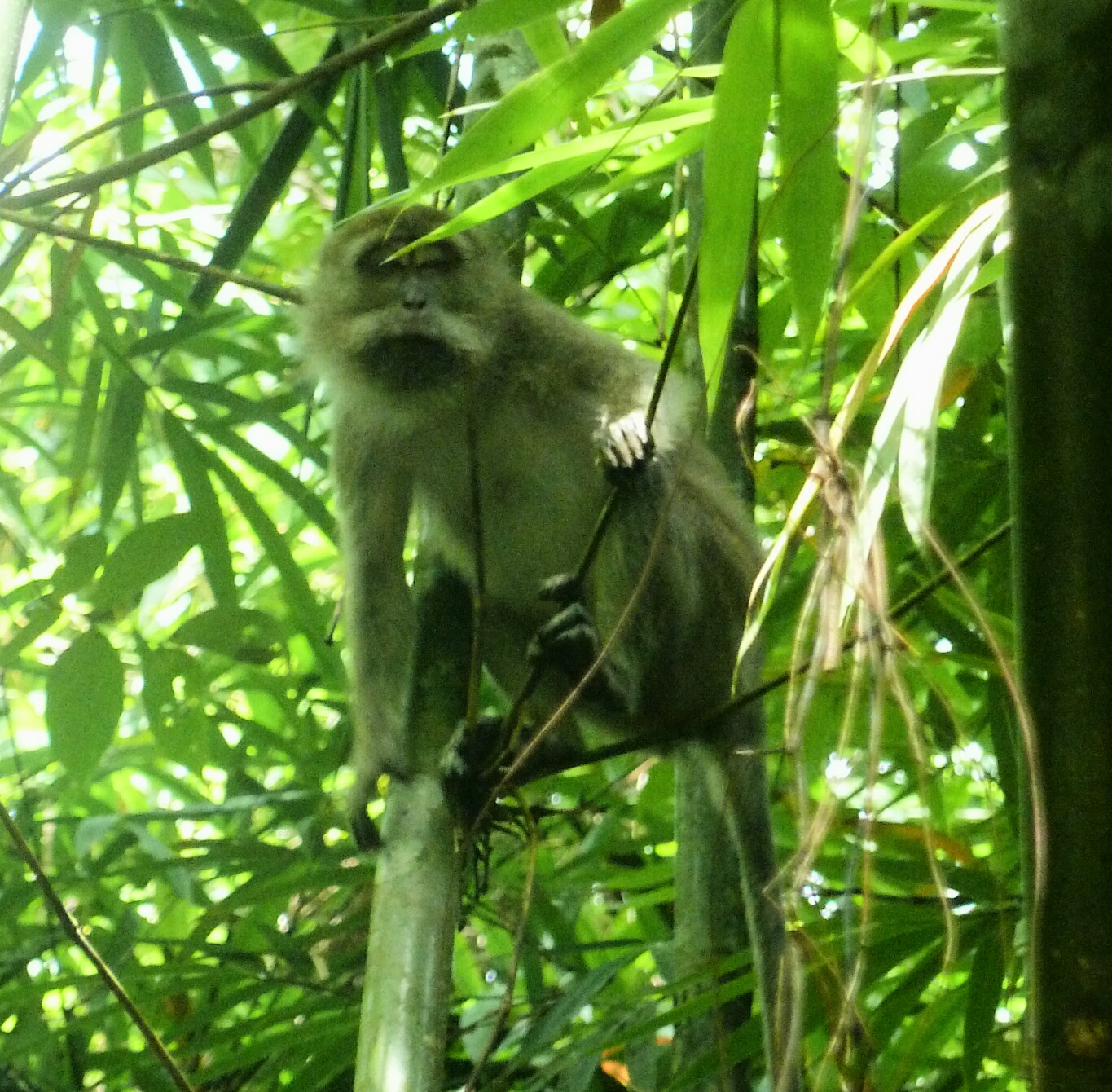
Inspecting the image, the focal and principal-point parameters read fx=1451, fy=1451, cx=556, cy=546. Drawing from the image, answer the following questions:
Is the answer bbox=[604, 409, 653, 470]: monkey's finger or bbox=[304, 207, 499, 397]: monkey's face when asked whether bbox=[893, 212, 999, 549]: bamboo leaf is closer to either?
bbox=[604, 409, 653, 470]: monkey's finger

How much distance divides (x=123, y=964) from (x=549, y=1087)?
36.0 inches

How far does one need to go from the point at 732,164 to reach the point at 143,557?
1.64 meters

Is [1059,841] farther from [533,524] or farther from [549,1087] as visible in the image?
[533,524]

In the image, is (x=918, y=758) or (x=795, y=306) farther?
(x=795, y=306)

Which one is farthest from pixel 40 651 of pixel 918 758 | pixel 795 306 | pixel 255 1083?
pixel 918 758

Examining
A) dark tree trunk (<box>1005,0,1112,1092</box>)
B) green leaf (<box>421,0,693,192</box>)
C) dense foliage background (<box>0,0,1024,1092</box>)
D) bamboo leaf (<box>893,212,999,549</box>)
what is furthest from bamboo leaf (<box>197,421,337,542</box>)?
dark tree trunk (<box>1005,0,1112,1092</box>)

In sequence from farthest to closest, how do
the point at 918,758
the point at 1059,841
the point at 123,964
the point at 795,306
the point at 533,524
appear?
the point at 533,524 < the point at 123,964 < the point at 795,306 < the point at 918,758 < the point at 1059,841

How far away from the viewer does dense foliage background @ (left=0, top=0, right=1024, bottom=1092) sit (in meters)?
→ 1.86

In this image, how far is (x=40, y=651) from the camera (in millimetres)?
3914

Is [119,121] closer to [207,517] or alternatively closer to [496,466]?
[207,517]

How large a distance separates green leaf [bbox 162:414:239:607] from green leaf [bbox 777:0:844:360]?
150 cm

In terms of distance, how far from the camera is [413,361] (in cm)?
356

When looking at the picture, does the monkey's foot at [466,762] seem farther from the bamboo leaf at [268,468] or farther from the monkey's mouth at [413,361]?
the monkey's mouth at [413,361]

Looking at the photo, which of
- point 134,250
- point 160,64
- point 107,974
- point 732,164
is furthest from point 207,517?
point 732,164
